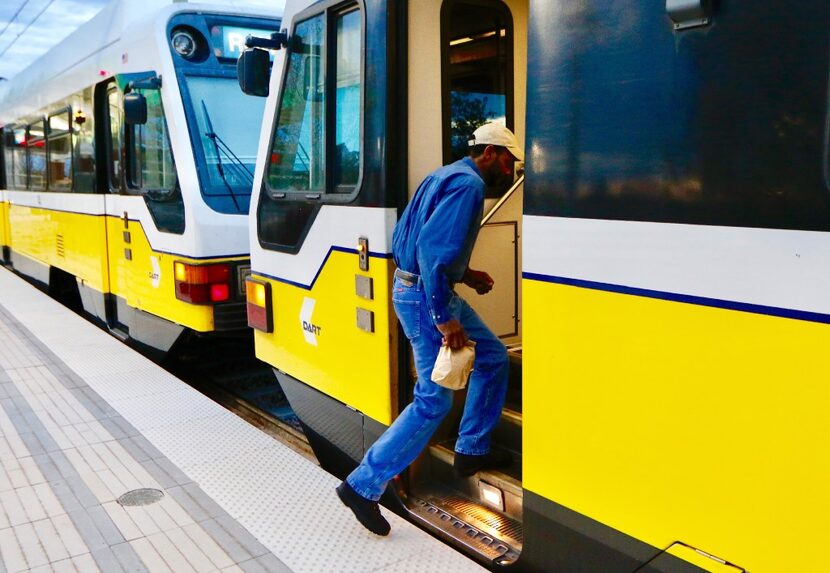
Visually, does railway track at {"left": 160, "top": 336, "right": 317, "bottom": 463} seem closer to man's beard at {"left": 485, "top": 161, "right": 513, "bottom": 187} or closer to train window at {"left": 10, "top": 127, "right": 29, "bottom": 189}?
man's beard at {"left": 485, "top": 161, "right": 513, "bottom": 187}

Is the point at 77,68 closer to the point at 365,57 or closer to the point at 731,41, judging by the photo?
the point at 365,57

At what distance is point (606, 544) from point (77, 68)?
7.28m

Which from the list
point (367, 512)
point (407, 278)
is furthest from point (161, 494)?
point (407, 278)

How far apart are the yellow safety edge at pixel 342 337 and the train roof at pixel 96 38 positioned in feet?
9.73

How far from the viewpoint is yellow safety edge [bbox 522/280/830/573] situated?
1780mm

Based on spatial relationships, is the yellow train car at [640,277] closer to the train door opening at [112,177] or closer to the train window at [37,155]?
the train door opening at [112,177]

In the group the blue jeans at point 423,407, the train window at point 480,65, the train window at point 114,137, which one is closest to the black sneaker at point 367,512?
the blue jeans at point 423,407

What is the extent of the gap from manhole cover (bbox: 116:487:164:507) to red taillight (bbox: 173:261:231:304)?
2.24m

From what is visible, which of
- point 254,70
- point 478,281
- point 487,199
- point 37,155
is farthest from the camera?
point 37,155

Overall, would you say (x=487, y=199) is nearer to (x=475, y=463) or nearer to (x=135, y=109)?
(x=475, y=463)

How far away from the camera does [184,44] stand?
19.6ft

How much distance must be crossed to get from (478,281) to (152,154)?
3.79 meters

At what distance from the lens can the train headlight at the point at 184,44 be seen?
596cm

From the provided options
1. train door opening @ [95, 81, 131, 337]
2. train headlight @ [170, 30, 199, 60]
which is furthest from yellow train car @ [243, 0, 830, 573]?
train door opening @ [95, 81, 131, 337]
